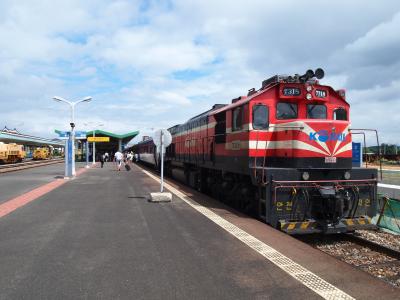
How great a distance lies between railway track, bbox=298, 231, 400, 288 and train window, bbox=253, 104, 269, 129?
9.21ft

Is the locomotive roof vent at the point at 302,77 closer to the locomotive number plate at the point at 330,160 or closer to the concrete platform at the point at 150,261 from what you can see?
Answer: the locomotive number plate at the point at 330,160

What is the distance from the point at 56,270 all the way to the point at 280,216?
183 inches

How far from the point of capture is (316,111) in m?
9.34

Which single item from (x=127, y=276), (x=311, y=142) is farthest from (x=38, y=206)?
(x=311, y=142)

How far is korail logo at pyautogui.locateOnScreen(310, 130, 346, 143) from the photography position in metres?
8.45

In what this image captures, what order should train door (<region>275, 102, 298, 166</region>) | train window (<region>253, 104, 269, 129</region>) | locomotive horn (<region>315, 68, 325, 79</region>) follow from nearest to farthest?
train door (<region>275, 102, 298, 166</region>), train window (<region>253, 104, 269, 129</region>), locomotive horn (<region>315, 68, 325, 79</region>)

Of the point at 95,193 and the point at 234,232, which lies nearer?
the point at 234,232

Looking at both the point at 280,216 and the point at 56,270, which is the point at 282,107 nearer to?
the point at 280,216

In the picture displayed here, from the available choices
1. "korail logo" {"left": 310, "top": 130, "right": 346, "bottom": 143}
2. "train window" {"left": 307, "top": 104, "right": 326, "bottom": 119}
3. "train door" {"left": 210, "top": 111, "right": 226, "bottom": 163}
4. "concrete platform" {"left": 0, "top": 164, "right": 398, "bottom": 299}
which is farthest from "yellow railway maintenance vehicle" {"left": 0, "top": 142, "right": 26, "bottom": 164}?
"korail logo" {"left": 310, "top": 130, "right": 346, "bottom": 143}

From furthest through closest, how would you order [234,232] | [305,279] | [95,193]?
[95,193], [234,232], [305,279]

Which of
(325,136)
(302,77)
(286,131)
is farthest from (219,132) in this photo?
(325,136)

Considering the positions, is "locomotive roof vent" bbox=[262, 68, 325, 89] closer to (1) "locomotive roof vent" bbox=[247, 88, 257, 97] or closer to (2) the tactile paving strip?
(1) "locomotive roof vent" bbox=[247, 88, 257, 97]

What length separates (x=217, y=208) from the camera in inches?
426

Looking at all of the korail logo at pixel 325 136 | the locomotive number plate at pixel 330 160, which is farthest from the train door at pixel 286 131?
the locomotive number plate at pixel 330 160
